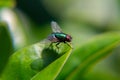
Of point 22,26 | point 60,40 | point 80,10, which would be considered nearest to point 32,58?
point 60,40

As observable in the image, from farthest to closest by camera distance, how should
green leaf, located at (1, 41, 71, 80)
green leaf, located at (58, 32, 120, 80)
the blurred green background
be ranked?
the blurred green background, green leaf, located at (58, 32, 120, 80), green leaf, located at (1, 41, 71, 80)

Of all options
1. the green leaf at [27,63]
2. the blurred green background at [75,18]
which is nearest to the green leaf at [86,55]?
the green leaf at [27,63]

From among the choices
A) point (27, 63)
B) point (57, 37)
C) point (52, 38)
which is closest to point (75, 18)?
point (57, 37)

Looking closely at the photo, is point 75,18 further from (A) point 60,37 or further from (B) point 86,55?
(B) point 86,55

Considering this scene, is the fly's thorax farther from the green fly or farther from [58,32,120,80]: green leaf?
[58,32,120,80]: green leaf

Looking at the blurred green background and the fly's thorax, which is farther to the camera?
the blurred green background

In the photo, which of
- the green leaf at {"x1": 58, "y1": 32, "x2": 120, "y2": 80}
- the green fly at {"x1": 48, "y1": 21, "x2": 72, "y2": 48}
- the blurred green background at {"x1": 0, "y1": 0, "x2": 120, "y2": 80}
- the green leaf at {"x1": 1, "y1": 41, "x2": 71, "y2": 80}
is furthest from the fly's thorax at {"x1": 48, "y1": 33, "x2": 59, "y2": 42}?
the blurred green background at {"x1": 0, "y1": 0, "x2": 120, "y2": 80}

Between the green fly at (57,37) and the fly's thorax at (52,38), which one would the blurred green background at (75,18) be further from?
the fly's thorax at (52,38)
